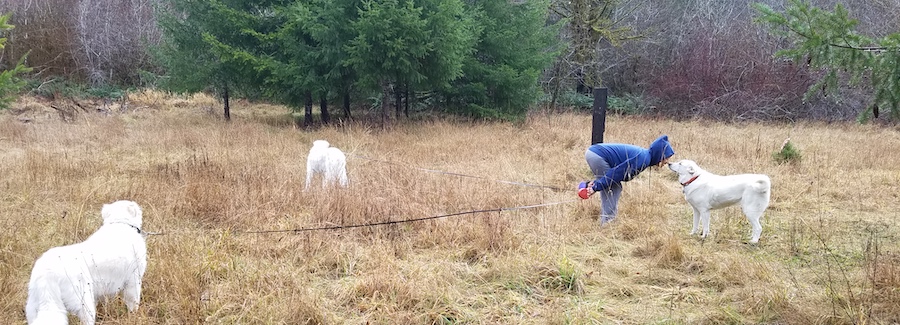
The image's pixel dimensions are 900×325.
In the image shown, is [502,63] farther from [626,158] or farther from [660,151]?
[660,151]

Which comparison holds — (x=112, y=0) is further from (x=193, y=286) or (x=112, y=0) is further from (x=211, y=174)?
(x=193, y=286)

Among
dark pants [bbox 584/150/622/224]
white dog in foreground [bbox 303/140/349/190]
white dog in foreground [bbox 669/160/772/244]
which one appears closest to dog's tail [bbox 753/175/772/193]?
white dog in foreground [bbox 669/160/772/244]

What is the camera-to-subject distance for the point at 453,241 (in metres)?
4.95

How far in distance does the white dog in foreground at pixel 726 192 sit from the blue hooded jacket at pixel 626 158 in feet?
0.63

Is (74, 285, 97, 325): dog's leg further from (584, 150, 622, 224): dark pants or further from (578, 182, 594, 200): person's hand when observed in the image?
(584, 150, 622, 224): dark pants

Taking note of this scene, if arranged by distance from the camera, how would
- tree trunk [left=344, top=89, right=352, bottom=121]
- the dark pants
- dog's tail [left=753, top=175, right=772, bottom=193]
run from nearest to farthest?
1. dog's tail [left=753, top=175, right=772, bottom=193]
2. the dark pants
3. tree trunk [left=344, top=89, right=352, bottom=121]

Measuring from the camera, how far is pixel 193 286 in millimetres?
3688

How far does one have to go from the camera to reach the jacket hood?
528cm

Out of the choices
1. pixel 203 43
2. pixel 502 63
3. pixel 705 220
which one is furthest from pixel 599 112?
pixel 203 43

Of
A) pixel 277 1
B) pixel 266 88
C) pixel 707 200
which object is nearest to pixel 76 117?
pixel 266 88

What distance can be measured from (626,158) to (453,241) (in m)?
1.99

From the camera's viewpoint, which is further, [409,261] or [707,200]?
[707,200]

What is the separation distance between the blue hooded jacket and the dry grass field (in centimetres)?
50

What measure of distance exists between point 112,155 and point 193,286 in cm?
726
